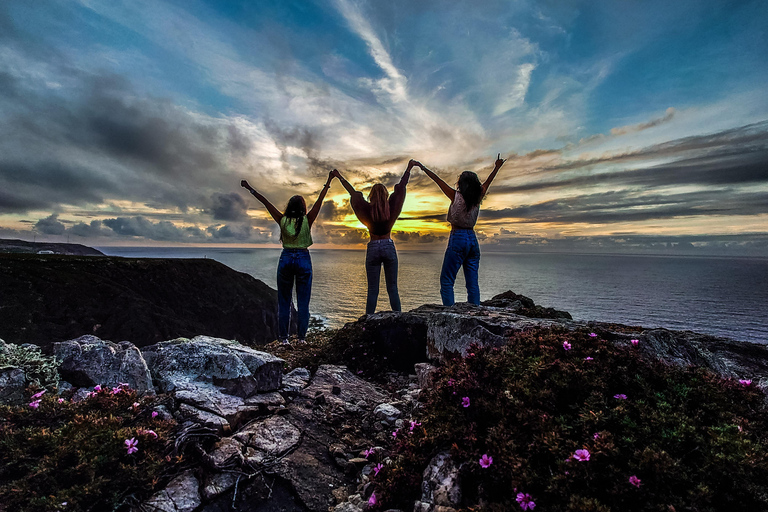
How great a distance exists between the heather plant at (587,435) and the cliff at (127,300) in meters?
6.85

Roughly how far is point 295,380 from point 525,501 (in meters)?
4.67

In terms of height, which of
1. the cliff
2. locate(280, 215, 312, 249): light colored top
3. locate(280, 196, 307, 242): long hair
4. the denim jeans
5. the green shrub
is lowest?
the cliff

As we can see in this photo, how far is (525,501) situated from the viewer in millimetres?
2287

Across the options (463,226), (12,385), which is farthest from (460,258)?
(12,385)

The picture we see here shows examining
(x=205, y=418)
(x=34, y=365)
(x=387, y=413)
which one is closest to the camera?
(x=205, y=418)

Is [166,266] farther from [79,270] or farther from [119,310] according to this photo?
[119,310]

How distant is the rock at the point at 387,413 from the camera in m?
4.77

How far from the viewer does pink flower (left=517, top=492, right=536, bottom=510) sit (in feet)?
7.43

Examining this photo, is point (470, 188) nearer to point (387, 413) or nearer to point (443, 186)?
point (443, 186)

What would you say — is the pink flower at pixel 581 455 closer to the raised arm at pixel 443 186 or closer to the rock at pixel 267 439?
the rock at pixel 267 439

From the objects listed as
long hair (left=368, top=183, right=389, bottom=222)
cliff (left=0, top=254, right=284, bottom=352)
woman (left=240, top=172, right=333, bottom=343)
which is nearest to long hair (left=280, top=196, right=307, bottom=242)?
woman (left=240, top=172, right=333, bottom=343)

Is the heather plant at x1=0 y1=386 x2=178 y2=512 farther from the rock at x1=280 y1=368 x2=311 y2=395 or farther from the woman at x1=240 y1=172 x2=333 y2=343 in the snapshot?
the woman at x1=240 y1=172 x2=333 y2=343

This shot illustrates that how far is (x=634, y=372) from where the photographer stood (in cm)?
316

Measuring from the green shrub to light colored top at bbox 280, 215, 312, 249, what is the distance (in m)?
4.81
